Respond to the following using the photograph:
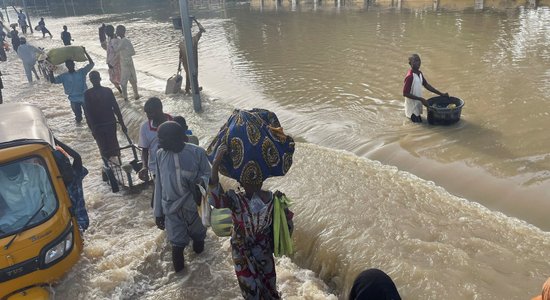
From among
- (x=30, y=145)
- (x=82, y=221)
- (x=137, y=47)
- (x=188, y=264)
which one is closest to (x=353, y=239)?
(x=188, y=264)

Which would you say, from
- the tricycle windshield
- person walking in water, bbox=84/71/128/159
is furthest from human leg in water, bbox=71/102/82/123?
the tricycle windshield

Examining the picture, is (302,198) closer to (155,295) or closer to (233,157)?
(155,295)

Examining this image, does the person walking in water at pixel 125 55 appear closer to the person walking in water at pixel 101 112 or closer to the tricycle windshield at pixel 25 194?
the person walking in water at pixel 101 112

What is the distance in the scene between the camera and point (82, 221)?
543cm

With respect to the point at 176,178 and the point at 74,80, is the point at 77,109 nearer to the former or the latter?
the point at 74,80

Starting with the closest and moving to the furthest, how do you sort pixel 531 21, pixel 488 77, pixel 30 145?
pixel 30 145, pixel 488 77, pixel 531 21

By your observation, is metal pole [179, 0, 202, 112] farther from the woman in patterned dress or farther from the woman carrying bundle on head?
the woman in patterned dress

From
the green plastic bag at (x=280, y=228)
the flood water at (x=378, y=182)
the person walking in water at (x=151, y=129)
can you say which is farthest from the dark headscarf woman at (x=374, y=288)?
the person walking in water at (x=151, y=129)

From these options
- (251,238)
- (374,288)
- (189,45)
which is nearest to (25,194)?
(251,238)

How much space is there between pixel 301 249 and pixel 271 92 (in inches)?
285

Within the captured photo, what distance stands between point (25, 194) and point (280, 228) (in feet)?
9.55

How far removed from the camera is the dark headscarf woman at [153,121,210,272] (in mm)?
3998

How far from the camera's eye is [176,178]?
13.8 ft

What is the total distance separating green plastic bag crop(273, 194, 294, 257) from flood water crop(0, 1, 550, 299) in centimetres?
148
